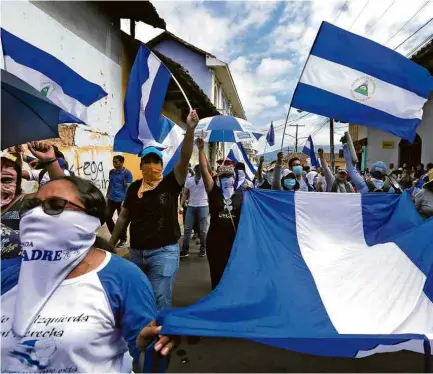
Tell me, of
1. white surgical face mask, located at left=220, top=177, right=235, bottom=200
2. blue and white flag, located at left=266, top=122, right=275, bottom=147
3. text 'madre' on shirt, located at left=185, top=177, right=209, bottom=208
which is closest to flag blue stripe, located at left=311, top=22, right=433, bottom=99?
white surgical face mask, located at left=220, top=177, right=235, bottom=200

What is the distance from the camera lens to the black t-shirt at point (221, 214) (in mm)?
4496

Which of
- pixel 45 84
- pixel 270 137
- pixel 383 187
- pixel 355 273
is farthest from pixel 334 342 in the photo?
pixel 270 137

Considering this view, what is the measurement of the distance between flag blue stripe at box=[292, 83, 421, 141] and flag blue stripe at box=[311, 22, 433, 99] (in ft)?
1.18

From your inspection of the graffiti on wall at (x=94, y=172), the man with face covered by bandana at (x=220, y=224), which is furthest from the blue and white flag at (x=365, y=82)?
the graffiti on wall at (x=94, y=172)

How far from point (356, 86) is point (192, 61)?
2226 centimetres

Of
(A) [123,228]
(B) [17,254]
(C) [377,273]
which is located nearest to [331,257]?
(C) [377,273]

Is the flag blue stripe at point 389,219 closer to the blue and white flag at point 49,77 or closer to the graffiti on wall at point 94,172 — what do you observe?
the blue and white flag at point 49,77

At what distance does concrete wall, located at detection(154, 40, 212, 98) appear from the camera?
2492 centimetres

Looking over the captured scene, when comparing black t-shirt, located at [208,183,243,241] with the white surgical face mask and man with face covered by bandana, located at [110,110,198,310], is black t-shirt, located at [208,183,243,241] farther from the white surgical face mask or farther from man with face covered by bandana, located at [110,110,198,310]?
man with face covered by bandana, located at [110,110,198,310]

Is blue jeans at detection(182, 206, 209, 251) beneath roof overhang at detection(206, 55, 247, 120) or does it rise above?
beneath

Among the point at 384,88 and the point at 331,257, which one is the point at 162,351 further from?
the point at 384,88

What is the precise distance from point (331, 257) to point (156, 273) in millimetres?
1653

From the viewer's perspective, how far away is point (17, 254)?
227cm

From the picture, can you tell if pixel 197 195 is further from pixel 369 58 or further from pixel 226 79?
pixel 226 79
